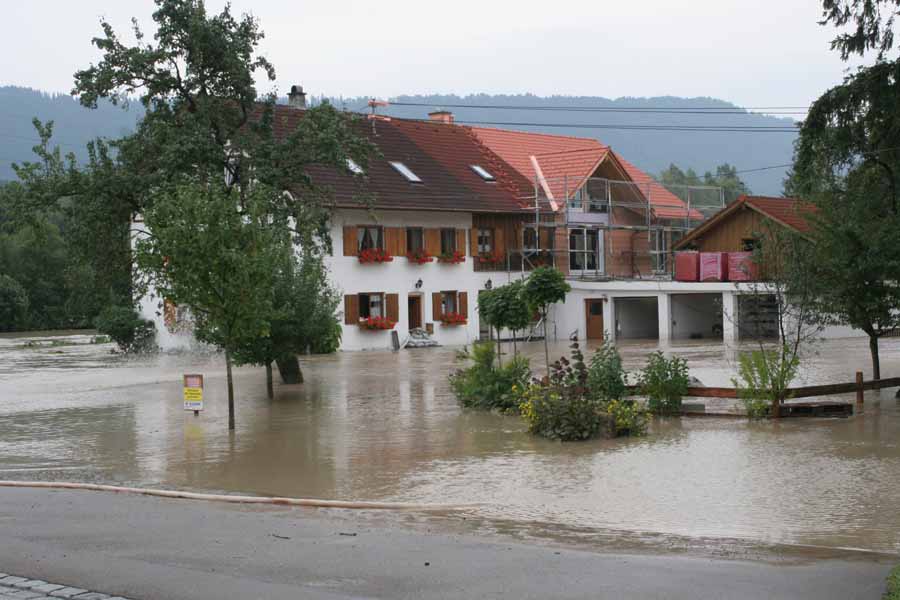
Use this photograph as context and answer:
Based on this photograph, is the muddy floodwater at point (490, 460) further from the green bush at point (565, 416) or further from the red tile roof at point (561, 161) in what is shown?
the red tile roof at point (561, 161)

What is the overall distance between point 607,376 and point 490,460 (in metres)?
4.82

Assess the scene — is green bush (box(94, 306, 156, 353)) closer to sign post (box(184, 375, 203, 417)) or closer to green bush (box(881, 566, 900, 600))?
sign post (box(184, 375, 203, 417))

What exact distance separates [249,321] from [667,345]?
27.2 m

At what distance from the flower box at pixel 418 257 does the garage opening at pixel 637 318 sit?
9.24 metres

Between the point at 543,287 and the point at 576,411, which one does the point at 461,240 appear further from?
the point at 576,411

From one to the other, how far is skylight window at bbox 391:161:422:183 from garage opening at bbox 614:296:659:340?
10569 mm

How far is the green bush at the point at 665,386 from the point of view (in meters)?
20.8

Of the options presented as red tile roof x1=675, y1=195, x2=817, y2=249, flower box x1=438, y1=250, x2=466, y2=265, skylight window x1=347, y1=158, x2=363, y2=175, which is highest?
skylight window x1=347, y1=158, x2=363, y2=175

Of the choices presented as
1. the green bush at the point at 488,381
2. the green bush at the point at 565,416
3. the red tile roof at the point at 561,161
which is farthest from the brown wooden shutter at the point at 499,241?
the green bush at the point at 565,416

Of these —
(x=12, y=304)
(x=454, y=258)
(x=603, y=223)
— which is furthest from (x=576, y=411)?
(x=12, y=304)

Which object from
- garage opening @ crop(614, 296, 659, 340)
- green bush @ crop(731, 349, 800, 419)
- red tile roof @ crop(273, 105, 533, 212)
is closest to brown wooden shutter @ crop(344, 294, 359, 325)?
red tile roof @ crop(273, 105, 533, 212)

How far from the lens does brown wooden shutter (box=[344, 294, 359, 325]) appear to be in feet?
152

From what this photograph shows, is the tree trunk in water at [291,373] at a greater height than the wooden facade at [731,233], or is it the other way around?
the wooden facade at [731,233]

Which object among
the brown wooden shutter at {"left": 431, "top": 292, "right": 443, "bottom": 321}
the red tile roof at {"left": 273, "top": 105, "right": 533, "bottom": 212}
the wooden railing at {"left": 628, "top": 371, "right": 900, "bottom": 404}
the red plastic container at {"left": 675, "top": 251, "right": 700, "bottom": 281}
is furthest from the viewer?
the brown wooden shutter at {"left": 431, "top": 292, "right": 443, "bottom": 321}
